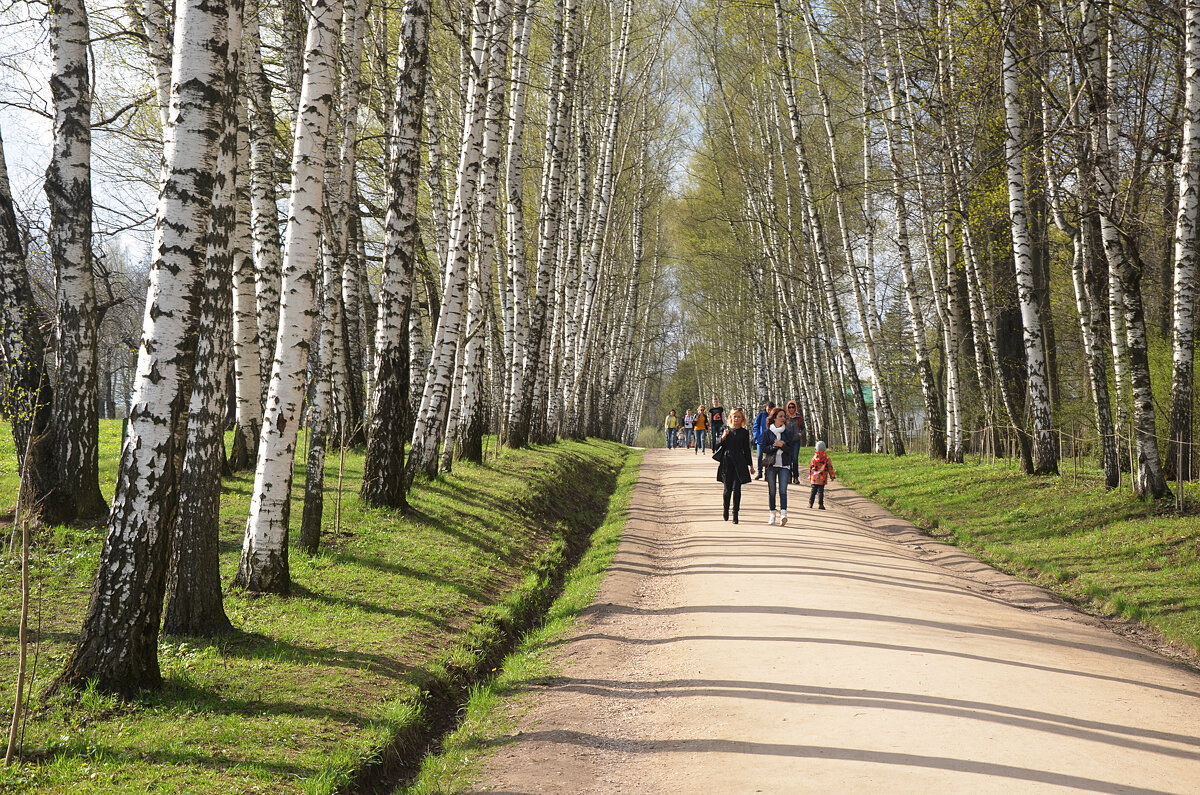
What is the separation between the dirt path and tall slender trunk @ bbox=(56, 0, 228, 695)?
2.41 metres

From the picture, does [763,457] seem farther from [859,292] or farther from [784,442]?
[859,292]

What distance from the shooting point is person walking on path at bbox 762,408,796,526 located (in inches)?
563

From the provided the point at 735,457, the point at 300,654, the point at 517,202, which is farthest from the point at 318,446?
the point at 517,202

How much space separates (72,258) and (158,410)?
501 centimetres

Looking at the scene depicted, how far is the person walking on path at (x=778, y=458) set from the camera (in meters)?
14.3

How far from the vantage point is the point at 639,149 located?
34906mm

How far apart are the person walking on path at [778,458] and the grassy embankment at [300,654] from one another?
4.05 meters

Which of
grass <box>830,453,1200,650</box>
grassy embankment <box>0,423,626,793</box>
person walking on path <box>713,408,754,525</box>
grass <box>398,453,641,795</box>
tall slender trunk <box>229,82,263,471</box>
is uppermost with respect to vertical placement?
tall slender trunk <box>229,82,263,471</box>

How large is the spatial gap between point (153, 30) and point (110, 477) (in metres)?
6.34

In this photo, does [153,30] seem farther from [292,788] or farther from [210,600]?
[292,788]

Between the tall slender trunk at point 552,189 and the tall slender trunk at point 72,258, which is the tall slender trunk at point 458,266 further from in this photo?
the tall slender trunk at point 72,258

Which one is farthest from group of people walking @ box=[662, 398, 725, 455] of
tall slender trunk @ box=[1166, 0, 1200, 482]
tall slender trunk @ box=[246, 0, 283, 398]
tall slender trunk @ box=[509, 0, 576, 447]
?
tall slender trunk @ box=[246, 0, 283, 398]

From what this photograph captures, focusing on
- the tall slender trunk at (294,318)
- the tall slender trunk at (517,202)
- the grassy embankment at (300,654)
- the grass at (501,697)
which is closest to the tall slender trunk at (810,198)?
the tall slender trunk at (517,202)

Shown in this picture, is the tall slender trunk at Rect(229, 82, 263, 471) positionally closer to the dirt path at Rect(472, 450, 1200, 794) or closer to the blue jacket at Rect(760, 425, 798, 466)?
the dirt path at Rect(472, 450, 1200, 794)
